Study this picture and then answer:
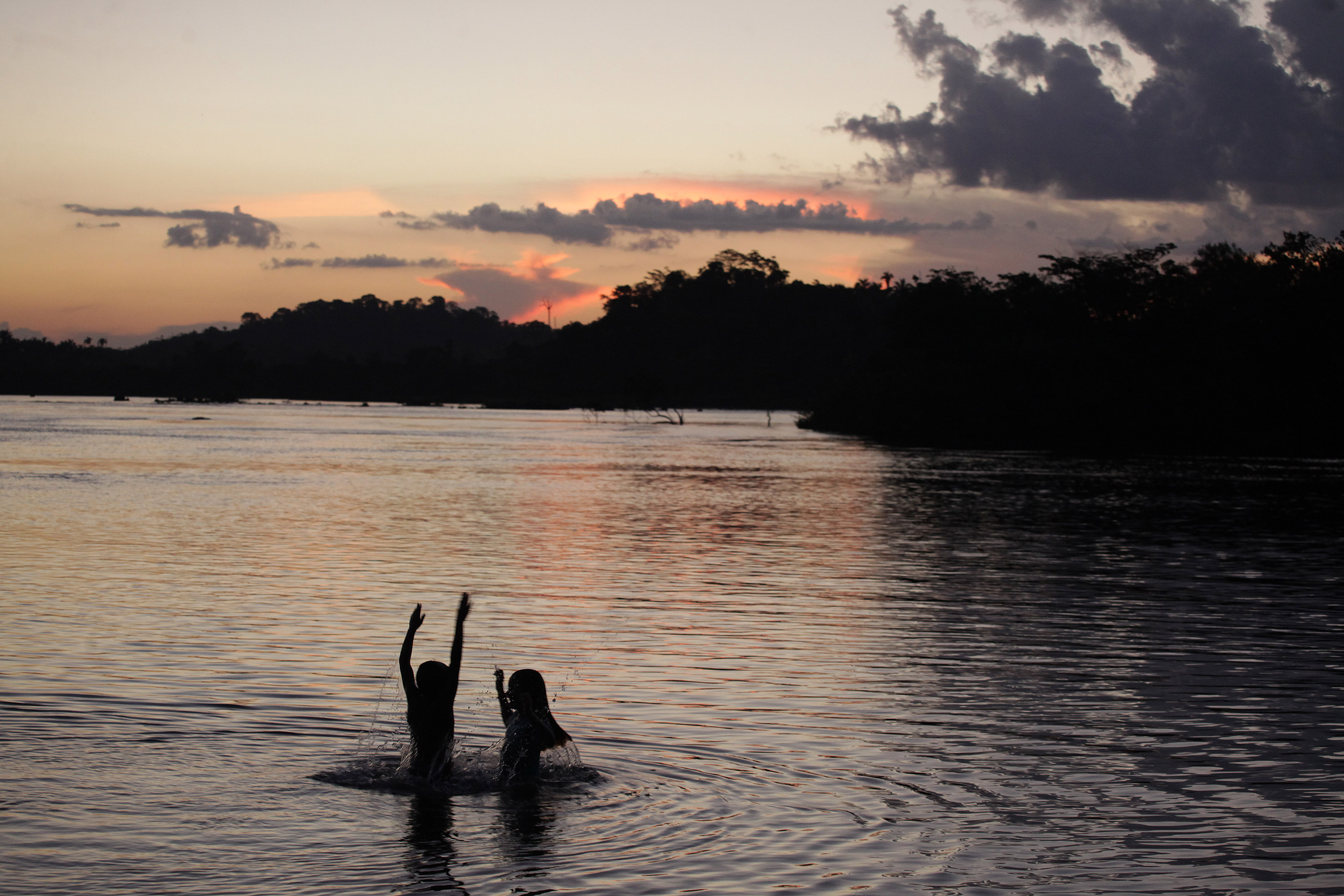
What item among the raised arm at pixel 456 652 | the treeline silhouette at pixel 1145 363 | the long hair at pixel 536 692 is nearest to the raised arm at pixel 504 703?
the long hair at pixel 536 692

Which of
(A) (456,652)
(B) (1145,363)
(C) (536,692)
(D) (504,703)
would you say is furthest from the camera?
(B) (1145,363)

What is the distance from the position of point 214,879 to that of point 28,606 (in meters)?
13.3

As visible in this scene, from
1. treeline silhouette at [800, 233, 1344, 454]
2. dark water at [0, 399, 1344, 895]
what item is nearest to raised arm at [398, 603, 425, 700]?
dark water at [0, 399, 1344, 895]

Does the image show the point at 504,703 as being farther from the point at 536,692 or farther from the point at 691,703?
the point at 691,703

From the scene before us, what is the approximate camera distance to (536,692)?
35.7 ft

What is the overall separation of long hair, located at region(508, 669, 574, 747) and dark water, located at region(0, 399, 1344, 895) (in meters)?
0.55

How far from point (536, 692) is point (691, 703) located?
397 centimetres

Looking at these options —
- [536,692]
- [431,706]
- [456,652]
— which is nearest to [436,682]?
[431,706]

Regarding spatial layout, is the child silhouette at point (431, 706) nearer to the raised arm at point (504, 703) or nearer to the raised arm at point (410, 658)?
the raised arm at point (410, 658)

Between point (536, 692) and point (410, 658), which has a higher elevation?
point (410, 658)

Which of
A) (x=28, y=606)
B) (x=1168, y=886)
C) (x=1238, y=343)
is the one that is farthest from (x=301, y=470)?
(x=1238, y=343)

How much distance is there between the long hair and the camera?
10852 millimetres

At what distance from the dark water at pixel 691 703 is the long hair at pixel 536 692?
1.80ft

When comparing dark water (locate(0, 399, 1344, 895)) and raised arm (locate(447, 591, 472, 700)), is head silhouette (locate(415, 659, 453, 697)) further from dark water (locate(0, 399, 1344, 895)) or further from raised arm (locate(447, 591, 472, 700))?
dark water (locate(0, 399, 1344, 895))
